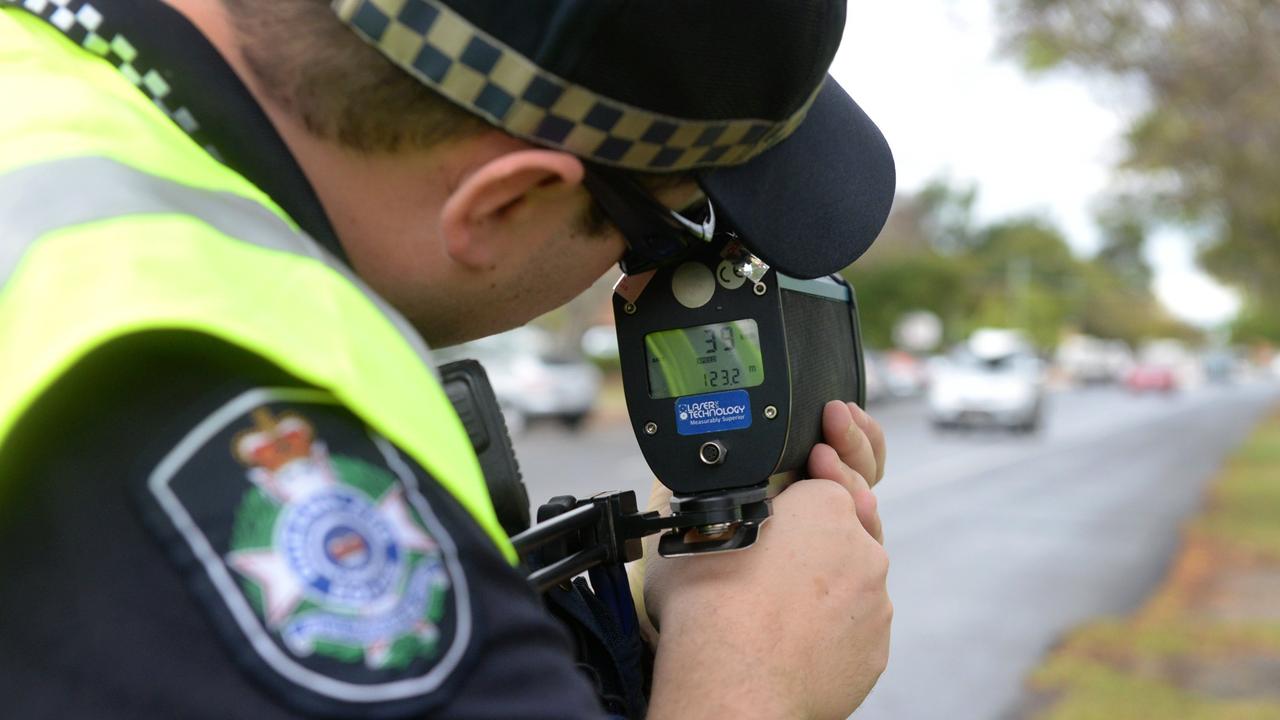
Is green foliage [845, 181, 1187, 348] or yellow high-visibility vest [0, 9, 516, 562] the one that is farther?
green foliage [845, 181, 1187, 348]

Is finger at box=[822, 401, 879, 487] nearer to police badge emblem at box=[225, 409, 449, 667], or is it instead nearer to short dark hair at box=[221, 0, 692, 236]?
short dark hair at box=[221, 0, 692, 236]

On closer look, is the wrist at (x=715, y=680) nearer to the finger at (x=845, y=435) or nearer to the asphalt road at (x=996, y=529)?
the finger at (x=845, y=435)

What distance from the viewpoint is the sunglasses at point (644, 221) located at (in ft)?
2.97

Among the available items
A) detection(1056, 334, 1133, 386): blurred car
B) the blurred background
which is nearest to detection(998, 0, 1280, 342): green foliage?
the blurred background

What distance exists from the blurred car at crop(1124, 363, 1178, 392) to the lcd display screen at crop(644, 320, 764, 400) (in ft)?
159

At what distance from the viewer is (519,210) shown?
34.4 inches

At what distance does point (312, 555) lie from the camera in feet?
1.93

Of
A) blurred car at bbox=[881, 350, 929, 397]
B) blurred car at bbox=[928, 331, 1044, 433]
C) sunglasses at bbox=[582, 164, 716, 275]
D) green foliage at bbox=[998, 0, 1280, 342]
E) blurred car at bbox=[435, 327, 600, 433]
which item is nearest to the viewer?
sunglasses at bbox=[582, 164, 716, 275]

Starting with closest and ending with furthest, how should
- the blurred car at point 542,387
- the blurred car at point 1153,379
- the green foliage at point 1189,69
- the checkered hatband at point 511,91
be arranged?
the checkered hatband at point 511,91 < the green foliage at point 1189,69 < the blurred car at point 542,387 < the blurred car at point 1153,379

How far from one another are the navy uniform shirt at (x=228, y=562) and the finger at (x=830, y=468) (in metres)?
0.61

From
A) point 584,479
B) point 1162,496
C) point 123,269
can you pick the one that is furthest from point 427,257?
point 1162,496

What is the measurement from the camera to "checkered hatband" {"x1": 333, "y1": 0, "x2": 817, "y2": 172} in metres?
0.76

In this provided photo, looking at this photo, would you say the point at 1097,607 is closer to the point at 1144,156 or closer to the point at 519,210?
the point at 1144,156

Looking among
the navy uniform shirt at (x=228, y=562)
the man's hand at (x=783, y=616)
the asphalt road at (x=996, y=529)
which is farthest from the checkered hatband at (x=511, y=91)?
the asphalt road at (x=996, y=529)
